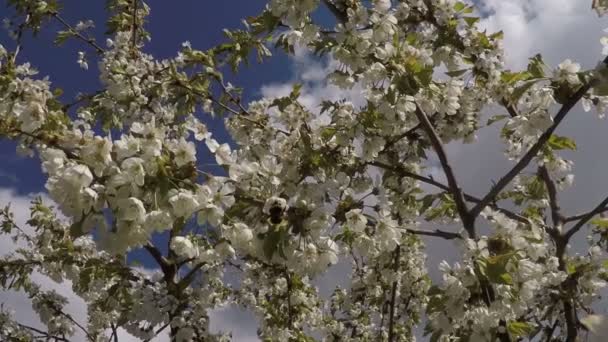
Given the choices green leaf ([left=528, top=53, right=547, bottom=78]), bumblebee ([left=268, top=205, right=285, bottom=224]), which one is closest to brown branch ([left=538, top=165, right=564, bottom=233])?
green leaf ([left=528, top=53, right=547, bottom=78])

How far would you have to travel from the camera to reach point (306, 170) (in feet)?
11.0

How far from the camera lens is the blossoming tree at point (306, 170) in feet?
7.43

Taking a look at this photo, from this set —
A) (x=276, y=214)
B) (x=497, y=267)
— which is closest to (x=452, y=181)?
(x=497, y=267)

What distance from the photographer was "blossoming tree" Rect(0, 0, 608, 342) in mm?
2266

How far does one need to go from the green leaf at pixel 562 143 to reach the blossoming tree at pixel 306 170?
0.7 inches

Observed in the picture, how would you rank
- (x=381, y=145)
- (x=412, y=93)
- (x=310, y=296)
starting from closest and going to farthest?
(x=412, y=93), (x=381, y=145), (x=310, y=296)

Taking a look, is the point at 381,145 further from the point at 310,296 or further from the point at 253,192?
the point at 310,296

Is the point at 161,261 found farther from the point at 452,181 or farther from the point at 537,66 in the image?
the point at 537,66

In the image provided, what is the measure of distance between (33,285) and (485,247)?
5.86m

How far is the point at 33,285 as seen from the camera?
698 centimetres

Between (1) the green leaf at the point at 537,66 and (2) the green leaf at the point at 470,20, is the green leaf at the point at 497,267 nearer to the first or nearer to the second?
(1) the green leaf at the point at 537,66

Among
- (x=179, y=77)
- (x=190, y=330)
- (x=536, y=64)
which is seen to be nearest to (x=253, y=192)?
(x=536, y=64)

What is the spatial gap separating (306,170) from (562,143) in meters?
1.61

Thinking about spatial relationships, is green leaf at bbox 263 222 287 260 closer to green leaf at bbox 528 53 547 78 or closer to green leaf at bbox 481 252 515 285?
green leaf at bbox 481 252 515 285
